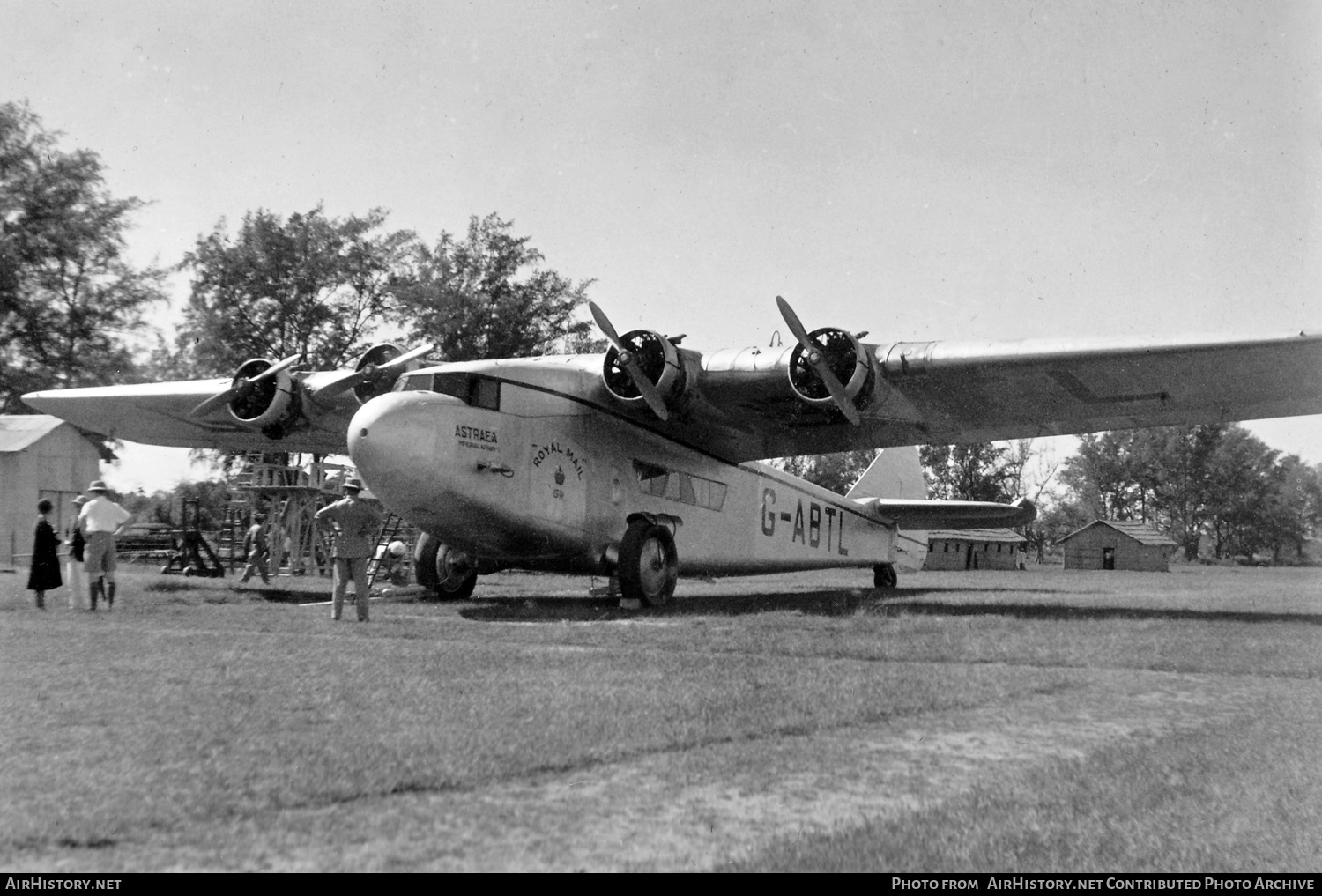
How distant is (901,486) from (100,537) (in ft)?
62.0

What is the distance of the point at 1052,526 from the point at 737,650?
10451 centimetres

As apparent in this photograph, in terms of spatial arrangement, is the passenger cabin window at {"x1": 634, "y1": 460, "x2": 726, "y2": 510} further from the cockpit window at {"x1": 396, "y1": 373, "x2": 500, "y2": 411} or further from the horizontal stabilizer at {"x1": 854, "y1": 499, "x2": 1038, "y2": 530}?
the horizontal stabilizer at {"x1": 854, "y1": 499, "x2": 1038, "y2": 530}

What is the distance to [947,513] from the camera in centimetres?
2509

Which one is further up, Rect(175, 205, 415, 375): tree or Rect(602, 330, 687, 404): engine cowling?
Rect(175, 205, 415, 375): tree

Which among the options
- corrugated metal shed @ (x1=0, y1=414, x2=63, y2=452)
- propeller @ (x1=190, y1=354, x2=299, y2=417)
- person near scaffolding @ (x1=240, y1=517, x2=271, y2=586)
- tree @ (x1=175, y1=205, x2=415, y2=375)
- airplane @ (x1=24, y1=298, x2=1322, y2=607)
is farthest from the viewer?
tree @ (x1=175, y1=205, x2=415, y2=375)

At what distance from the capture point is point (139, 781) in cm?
461

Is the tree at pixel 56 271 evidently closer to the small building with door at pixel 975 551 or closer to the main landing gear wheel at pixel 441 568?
the main landing gear wheel at pixel 441 568

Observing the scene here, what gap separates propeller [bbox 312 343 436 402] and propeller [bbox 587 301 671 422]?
2.61 metres

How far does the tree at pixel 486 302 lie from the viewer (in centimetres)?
4534

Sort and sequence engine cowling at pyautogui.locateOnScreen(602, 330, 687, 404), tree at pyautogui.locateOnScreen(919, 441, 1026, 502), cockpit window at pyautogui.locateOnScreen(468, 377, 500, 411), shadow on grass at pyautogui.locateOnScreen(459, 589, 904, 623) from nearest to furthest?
shadow on grass at pyautogui.locateOnScreen(459, 589, 904, 623) → cockpit window at pyautogui.locateOnScreen(468, 377, 500, 411) → engine cowling at pyautogui.locateOnScreen(602, 330, 687, 404) → tree at pyautogui.locateOnScreen(919, 441, 1026, 502)

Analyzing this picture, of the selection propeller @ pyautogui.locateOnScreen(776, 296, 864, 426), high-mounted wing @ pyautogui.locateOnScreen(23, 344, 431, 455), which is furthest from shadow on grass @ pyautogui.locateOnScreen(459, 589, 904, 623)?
high-mounted wing @ pyautogui.locateOnScreen(23, 344, 431, 455)

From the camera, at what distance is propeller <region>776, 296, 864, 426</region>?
47.6 feet

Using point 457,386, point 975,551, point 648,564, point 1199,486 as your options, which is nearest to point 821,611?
point 648,564

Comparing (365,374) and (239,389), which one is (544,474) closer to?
(365,374)
